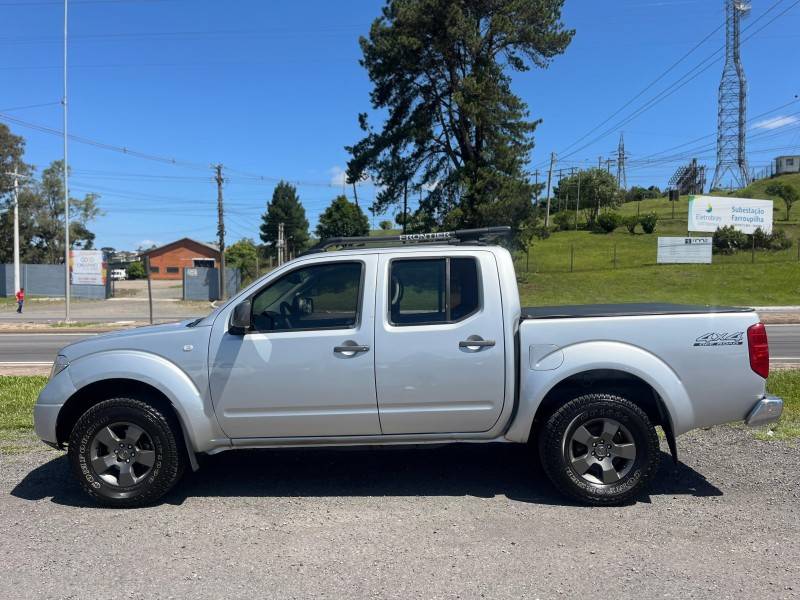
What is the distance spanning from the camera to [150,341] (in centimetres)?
448

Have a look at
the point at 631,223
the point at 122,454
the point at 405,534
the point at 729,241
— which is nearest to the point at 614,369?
the point at 405,534

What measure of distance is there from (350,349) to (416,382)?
522 millimetres

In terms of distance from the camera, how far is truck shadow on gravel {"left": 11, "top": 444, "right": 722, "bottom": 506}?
468 cm

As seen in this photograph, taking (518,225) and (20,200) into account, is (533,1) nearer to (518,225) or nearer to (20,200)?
(518,225)

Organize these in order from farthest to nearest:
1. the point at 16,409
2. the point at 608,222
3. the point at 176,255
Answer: the point at 176,255 → the point at 608,222 → the point at 16,409

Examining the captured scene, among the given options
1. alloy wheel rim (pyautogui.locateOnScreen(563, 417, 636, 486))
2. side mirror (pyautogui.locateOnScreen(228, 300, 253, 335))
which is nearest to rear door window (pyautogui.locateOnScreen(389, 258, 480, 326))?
side mirror (pyautogui.locateOnScreen(228, 300, 253, 335))

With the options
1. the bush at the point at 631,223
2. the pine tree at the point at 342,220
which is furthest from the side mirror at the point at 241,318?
the pine tree at the point at 342,220

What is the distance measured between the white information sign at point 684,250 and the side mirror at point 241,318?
3812 cm

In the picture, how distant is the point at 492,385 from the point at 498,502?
0.88 m

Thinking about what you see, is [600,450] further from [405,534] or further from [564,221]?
[564,221]

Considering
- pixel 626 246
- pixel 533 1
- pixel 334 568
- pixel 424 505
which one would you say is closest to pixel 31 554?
pixel 334 568

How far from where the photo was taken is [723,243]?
4088 cm

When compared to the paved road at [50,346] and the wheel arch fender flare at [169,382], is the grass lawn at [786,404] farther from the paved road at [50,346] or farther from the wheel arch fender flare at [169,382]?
the wheel arch fender flare at [169,382]

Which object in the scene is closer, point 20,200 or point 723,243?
point 723,243
